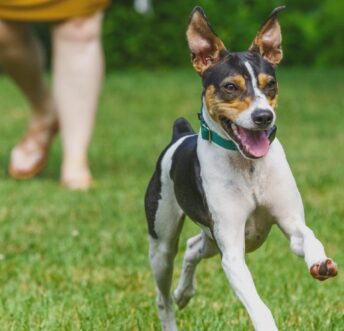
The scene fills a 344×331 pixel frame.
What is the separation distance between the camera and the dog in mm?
3342

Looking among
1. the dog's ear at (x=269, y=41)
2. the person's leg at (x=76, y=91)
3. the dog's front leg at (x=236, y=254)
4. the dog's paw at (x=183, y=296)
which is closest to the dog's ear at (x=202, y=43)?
the dog's ear at (x=269, y=41)

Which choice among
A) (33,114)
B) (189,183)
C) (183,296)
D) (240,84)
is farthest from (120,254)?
(33,114)

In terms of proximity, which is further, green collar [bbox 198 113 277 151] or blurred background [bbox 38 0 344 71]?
blurred background [bbox 38 0 344 71]

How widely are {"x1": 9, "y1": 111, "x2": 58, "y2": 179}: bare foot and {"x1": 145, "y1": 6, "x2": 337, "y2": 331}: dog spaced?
470 centimetres

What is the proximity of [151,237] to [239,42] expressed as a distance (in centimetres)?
1589

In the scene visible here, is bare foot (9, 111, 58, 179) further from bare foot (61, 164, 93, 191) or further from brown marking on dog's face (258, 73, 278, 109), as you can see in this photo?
brown marking on dog's face (258, 73, 278, 109)

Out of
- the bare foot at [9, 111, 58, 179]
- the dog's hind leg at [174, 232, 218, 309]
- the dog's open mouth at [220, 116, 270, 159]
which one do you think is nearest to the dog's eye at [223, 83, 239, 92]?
the dog's open mouth at [220, 116, 270, 159]

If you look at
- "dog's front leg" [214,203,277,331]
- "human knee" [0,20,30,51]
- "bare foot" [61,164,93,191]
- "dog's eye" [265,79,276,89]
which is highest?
"dog's eye" [265,79,276,89]

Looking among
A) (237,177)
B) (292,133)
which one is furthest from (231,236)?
(292,133)

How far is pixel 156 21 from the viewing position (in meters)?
19.9

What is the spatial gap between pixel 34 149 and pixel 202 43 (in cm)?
496

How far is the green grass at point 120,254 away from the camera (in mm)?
4395

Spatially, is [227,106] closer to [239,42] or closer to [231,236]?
[231,236]

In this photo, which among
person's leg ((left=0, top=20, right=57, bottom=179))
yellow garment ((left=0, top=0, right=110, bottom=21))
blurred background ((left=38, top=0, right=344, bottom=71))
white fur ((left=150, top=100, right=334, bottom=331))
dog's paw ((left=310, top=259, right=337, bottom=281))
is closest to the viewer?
dog's paw ((left=310, top=259, right=337, bottom=281))
